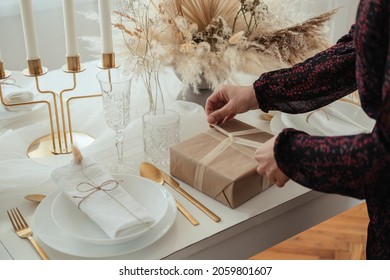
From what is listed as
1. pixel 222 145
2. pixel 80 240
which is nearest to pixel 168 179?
pixel 222 145

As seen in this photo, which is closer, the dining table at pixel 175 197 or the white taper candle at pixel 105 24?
the dining table at pixel 175 197

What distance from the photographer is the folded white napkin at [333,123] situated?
48.5 inches

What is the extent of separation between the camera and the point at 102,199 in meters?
0.95

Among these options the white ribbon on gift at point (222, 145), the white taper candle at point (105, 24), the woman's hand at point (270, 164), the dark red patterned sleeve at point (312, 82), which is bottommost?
the white ribbon on gift at point (222, 145)

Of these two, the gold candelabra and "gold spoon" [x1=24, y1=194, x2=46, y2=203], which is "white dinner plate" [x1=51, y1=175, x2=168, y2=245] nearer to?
"gold spoon" [x1=24, y1=194, x2=46, y2=203]

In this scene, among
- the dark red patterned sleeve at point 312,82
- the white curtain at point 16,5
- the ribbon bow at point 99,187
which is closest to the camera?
the ribbon bow at point 99,187

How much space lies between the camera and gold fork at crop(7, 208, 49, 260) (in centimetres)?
89

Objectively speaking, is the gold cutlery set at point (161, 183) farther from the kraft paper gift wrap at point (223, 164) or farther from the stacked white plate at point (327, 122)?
the stacked white plate at point (327, 122)

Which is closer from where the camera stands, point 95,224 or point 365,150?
point 365,150

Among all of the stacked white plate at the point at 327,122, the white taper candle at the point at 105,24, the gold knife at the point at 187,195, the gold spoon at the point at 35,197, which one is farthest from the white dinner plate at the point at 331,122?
the gold spoon at the point at 35,197

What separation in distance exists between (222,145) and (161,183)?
5.7 inches

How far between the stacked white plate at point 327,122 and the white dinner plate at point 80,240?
447 mm

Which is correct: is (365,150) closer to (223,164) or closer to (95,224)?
(223,164)
